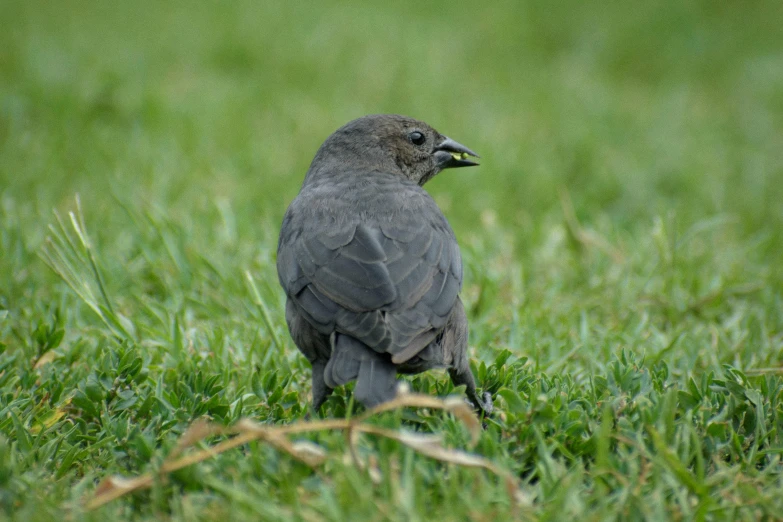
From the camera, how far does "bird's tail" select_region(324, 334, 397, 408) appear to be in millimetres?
2799

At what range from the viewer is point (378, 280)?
119 inches

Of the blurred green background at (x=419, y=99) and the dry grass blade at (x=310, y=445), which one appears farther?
the blurred green background at (x=419, y=99)

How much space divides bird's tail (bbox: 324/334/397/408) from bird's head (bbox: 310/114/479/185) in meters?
1.27

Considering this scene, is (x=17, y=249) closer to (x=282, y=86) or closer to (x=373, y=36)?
(x=282, y=86)

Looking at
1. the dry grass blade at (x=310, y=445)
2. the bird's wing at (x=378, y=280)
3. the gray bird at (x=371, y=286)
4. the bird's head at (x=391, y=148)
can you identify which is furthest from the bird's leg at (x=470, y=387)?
the bird's head at (x=391, y=148)

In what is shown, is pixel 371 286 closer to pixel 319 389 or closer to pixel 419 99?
pixel 319 389

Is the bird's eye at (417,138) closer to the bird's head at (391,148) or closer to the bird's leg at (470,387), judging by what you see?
the bird's head at (391,148)

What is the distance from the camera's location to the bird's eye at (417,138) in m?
4.20

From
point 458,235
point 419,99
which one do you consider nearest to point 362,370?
point 458,235

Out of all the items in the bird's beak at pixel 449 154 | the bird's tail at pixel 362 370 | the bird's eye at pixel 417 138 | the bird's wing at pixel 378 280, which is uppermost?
the bird's eye at pixel 417 138

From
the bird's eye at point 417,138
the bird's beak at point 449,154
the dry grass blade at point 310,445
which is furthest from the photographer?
the bird's beak at point 449,154

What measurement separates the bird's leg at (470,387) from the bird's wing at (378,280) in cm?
27

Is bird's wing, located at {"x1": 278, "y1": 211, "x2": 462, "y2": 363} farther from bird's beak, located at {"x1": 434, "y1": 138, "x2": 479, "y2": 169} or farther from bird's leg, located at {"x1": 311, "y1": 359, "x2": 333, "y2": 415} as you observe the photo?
bird's beak, located at {"x1": 434, "y1": 138, "x2": 479, "y2": 169}

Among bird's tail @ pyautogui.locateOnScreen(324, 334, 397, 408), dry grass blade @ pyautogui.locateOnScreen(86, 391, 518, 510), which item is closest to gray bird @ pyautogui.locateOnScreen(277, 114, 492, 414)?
bird's tail @ pyautogui.locateOnScreen(324, 334, 397, 408)
